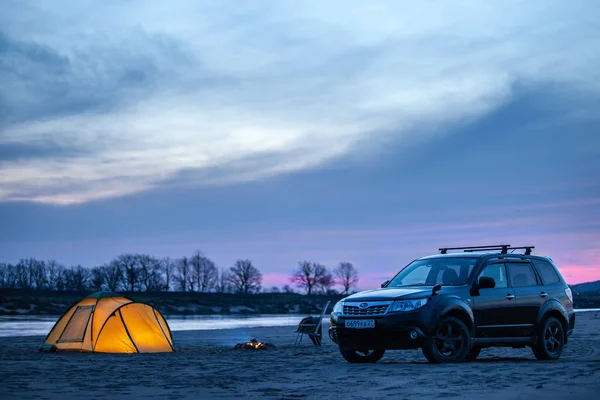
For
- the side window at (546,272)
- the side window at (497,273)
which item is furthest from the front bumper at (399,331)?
the side window at (546,272)

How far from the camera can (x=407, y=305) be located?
14.2m

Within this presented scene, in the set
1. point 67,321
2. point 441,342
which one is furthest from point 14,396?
point 67,321

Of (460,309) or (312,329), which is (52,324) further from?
(460,309)

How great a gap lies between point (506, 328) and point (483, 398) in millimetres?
6340

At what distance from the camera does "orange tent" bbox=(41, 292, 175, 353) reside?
69.1 ft

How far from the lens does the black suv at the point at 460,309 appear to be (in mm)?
14164

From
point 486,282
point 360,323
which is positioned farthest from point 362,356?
point 486,282

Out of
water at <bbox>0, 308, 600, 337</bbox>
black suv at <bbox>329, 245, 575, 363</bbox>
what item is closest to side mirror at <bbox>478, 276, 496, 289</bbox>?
black suv at <bbox>329, 245, 575, 363</bbox>

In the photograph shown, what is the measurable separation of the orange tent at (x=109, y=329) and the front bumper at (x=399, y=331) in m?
8.82

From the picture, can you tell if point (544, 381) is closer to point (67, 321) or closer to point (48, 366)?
point (48, 366)

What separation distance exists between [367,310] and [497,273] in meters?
2.78

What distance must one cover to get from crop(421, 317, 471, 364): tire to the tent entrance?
10.3 meters

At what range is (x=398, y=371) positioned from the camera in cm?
1266

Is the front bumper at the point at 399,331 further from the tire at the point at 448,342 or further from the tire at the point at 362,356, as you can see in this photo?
the tire at the point at 362,356
